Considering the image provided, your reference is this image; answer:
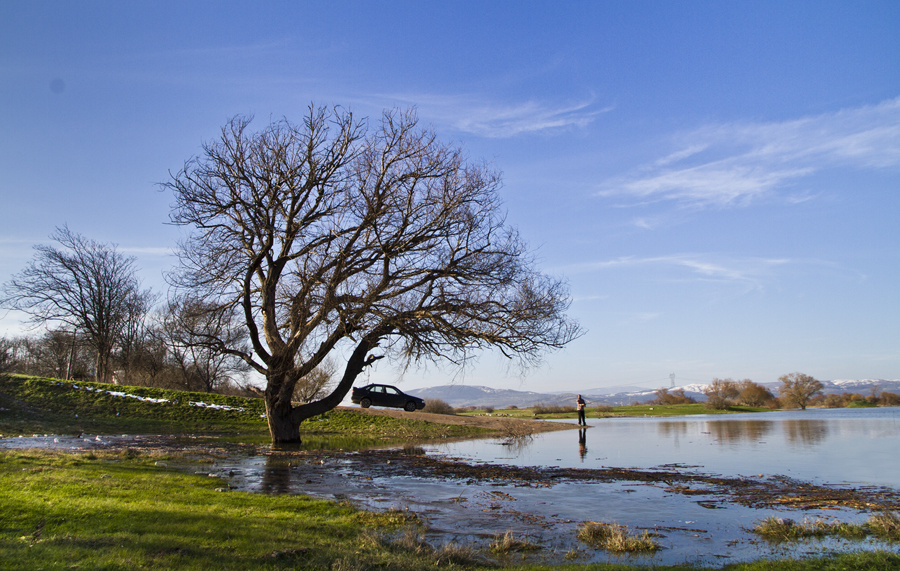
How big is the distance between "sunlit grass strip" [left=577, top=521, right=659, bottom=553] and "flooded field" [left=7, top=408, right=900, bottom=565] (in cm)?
16

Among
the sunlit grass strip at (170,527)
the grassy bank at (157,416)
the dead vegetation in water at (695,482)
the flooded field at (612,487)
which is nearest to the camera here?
the sunlit grass strip at (170,527)

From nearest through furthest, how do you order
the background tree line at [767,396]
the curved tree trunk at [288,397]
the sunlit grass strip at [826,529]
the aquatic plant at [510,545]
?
the aquatic plant at [510,545], the sunlit grass strip at [826,529], the curved tree trunk at [288,397], the background tree line at [767,396]

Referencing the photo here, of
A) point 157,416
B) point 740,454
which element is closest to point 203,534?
point 740,454

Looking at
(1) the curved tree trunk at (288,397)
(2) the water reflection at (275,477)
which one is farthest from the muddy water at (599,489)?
(1) the curved tree trunk at (288,397)

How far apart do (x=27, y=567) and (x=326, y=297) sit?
13.7 metres

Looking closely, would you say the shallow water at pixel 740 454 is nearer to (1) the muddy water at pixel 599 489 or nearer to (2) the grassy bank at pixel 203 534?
(1) the muddy water at pixel 599 489

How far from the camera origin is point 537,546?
272 inches

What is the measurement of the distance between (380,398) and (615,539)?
91.8 ft

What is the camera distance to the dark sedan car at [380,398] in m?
A: 33.6

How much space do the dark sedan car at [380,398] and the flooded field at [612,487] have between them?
46.3 feet

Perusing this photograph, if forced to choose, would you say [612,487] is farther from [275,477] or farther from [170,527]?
[170,527]

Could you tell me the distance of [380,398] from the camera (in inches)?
1329

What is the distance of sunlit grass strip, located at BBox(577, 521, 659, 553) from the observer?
22.1 ft

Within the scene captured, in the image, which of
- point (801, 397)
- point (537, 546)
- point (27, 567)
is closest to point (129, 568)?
point (27, 567)
